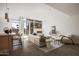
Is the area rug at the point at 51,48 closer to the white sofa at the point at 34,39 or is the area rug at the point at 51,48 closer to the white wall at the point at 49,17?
the white sofa at the point at 34,39

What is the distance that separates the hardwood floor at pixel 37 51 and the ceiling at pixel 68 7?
2.24 feet

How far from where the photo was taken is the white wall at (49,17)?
7.75ft

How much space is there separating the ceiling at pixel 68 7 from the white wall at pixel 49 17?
71mm

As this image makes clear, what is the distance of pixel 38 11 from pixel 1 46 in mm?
1022

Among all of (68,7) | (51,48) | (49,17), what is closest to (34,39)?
(51,48)

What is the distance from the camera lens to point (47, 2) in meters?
2.36

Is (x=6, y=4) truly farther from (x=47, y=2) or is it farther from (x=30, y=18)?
(x=47, y=2)

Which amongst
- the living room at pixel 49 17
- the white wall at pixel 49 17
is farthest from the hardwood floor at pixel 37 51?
the white wall at pixel 49 17

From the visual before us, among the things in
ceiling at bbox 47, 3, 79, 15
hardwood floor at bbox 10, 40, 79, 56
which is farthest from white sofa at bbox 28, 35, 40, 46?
ceiling at bbox 47, 3, 79, 15

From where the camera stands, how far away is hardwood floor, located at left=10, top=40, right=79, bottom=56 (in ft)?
7.81

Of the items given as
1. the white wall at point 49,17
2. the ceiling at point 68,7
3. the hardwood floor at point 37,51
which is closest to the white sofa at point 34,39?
the hardwood floor at point 37,51

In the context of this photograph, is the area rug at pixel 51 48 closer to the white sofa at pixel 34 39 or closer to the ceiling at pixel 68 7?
the white sofa at pixel 34 39

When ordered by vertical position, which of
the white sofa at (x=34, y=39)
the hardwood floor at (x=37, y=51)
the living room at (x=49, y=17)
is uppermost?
the living room at (x=49, y=17)

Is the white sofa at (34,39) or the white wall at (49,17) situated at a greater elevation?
the white wall at (49,17)
